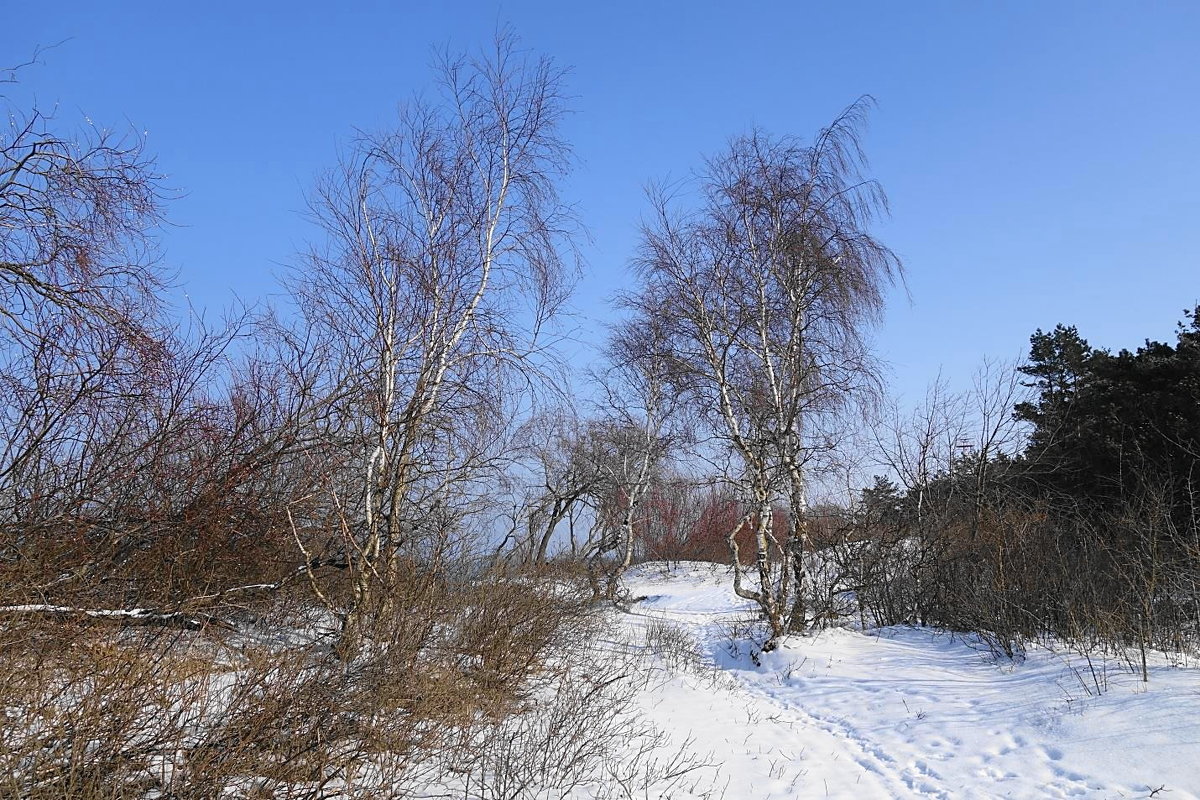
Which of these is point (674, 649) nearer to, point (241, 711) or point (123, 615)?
point (123, 615)

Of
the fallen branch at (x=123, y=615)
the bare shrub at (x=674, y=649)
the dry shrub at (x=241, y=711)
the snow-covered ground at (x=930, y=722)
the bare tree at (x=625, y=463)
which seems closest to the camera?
the dry shrub at (x=241, y=711)

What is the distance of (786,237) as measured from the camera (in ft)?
33.0

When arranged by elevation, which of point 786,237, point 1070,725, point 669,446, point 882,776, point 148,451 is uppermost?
point 786,237

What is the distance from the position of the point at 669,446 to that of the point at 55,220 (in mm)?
16774

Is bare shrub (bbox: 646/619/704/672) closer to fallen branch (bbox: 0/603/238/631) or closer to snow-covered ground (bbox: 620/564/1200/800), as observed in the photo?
snow-covered ground (bbox: 620/564/1200/800)

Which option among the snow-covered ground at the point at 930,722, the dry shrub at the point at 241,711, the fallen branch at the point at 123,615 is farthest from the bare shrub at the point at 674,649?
the fallen branch at the point at 123,615

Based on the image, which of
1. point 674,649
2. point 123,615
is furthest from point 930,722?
point 123,615

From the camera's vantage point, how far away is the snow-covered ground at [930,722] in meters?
4.86

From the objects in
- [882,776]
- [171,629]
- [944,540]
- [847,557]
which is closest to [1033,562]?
[944,540]

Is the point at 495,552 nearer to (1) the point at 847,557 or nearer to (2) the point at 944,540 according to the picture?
(1) the point at 847,557

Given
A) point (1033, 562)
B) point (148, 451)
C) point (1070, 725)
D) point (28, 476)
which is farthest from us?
point (1033, 562)

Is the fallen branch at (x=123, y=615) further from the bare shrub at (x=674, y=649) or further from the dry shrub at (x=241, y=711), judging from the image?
the bare shrub at (x=674, y=649)

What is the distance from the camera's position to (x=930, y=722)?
249 inches

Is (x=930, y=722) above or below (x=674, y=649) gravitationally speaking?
below
